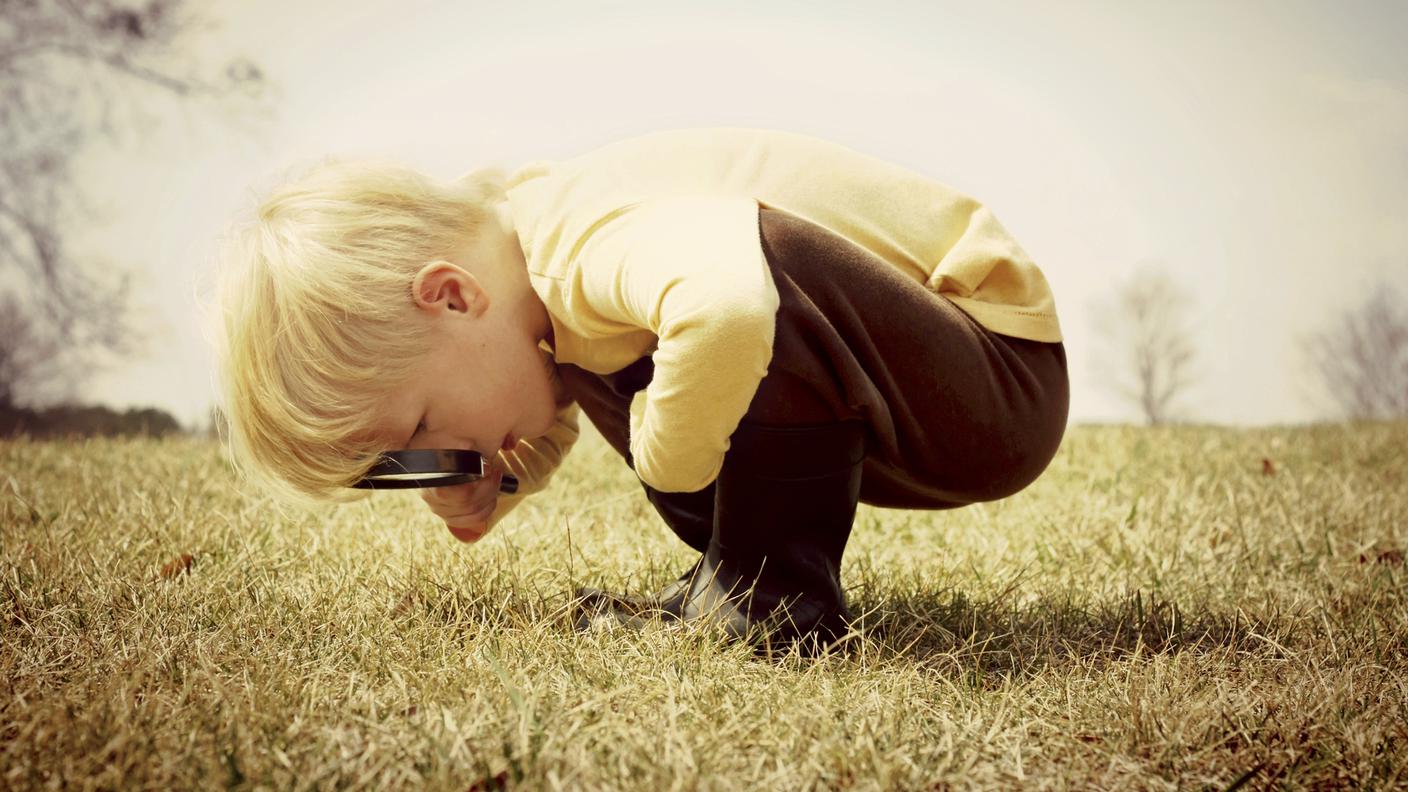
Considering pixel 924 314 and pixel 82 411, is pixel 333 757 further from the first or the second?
pixel 82 411

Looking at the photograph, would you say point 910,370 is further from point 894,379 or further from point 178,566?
point 178,566

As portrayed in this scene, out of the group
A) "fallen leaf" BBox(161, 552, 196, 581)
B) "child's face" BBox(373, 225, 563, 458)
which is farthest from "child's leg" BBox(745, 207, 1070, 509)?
"fallen leaf" BBox(161, 552, 196, 581)

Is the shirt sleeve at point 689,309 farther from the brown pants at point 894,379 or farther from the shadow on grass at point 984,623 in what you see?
the shadow on grass at point 984,623

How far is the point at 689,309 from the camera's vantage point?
135cm

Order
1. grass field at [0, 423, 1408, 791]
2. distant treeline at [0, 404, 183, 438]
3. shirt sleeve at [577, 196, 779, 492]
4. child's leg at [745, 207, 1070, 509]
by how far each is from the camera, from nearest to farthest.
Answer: grass field at [0, 423, 1408, 791]
shirt sleeve at [577, 196, 779, 492]
child's leg at [745, 207, 1070, 509]
distant treeline at [0, 404, 183, 438]

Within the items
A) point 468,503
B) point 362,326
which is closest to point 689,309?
point 362,326

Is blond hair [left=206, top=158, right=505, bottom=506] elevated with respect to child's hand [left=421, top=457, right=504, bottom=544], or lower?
elevated

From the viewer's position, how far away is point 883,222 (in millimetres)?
1710

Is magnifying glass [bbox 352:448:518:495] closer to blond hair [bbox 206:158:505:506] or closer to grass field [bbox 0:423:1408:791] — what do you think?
blond hair [bbox 206:158:505:506]

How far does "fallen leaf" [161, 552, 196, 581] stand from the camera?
196cm

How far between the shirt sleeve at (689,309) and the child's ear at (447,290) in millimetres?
233

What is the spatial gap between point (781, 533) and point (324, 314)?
2.57 feet

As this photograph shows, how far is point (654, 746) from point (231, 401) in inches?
38.9

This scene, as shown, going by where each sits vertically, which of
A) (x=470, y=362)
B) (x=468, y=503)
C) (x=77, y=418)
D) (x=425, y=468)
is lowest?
(x=77, y=418)
